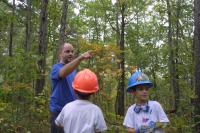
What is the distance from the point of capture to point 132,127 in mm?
4051

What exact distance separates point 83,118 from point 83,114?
0.13 ft

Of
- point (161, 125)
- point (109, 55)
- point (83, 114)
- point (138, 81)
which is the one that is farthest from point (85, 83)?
point (109, 55)

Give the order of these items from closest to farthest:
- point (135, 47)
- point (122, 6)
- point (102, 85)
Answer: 1. point (102, 85)
2. point (122, 6)
3. point (135, 47)

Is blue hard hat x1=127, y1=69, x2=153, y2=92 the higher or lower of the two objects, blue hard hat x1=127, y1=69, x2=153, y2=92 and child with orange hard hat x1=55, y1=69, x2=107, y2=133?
the higher

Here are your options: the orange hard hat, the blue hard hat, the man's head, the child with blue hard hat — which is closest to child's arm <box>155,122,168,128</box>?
the child with blue hard hat

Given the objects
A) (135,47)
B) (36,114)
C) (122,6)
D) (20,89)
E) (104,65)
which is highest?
(122,6)

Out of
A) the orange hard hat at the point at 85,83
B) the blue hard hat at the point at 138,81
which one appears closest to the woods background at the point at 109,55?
the blue hard hat at the point at 138,81

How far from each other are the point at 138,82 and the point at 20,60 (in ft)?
18.5

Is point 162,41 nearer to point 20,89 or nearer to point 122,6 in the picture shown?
point 122,6

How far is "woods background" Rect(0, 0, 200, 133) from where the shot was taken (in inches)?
333

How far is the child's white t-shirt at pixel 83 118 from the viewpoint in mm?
3689

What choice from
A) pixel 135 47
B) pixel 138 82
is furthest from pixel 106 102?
pixel 135 47

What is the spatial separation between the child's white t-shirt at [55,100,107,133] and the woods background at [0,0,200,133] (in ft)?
6.55

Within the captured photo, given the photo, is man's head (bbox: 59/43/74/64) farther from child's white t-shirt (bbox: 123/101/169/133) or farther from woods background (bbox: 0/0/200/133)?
woods background (bbox: 0/0/200/133)
